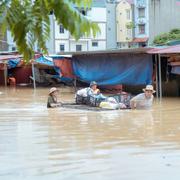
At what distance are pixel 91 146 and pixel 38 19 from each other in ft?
19.6

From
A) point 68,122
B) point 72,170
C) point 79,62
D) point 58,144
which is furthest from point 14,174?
point 79,62

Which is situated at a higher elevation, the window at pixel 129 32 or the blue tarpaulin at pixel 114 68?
the window at pixel 129 32

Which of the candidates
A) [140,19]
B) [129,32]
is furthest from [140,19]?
[129,32]

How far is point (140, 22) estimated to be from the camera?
6619cm

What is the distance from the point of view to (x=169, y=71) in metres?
21.5

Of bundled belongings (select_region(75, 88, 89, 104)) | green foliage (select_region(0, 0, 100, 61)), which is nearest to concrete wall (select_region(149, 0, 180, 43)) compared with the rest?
bundled belongings (select_region(75, 88, 89, 104))

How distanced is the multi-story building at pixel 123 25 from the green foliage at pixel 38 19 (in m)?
62.8

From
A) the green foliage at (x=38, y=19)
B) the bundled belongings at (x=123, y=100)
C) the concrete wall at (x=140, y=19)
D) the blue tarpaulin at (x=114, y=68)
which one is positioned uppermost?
the concrete wall at (x=140, y=19)

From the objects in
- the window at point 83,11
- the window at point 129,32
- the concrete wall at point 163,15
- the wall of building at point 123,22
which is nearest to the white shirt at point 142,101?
the window at point 83,11

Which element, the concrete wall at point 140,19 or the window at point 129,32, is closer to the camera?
the concrete wall at point 140,19

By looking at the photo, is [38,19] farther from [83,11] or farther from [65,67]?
[65,67]

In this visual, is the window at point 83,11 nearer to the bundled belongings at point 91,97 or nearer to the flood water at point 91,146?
the flood water at point 91,146

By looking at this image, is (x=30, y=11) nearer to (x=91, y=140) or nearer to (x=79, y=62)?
(x=91, y=140)

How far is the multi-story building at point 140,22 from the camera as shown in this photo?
215 ft
